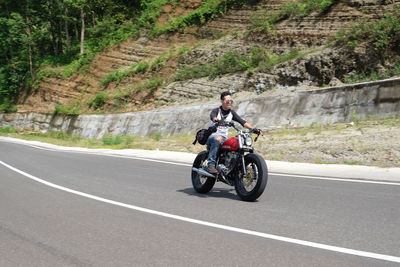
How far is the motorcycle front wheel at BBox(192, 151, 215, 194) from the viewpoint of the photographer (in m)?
7.91

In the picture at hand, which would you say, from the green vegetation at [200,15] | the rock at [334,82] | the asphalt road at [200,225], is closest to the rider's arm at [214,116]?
the asphalt road at [200,225]

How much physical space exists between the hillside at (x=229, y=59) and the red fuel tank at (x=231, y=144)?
14.2m

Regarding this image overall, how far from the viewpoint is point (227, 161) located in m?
7.46

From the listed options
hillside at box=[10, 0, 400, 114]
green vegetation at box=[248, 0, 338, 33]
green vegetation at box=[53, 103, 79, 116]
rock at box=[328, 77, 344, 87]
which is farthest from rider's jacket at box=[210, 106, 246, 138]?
green vegetation at box=[53, 103, 79, 116]

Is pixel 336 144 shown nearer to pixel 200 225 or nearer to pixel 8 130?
pixel 200 225

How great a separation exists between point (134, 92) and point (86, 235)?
29042 millimetres

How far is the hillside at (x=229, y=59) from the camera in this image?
2127cm

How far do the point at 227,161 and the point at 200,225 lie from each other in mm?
2168

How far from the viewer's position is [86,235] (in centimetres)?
515

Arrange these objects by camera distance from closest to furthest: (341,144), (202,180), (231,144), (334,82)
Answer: (231,144) → (202,180) → (341,144) → (334,82)

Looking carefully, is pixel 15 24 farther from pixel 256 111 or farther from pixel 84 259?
pixel 84 259

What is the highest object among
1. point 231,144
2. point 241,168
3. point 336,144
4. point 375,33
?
point 375,33

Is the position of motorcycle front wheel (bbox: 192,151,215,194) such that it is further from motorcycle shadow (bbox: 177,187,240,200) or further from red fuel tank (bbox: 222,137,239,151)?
red fuel tank (bbox: 222,137,239,151)

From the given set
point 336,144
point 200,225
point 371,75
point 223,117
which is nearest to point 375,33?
point 371,75
